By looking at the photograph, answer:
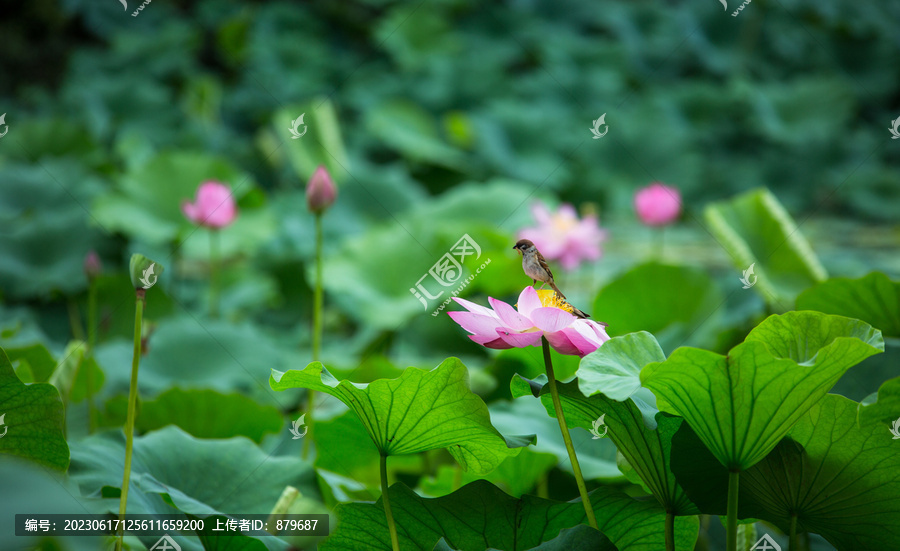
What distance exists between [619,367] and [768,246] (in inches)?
31.8

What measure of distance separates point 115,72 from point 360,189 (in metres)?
1.68

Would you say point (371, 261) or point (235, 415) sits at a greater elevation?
point (371, 261)

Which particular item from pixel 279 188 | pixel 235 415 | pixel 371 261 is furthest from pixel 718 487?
pixel 279 188

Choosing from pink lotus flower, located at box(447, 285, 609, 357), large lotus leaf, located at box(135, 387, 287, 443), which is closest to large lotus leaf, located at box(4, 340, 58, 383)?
large lotus leaf, located at box(135, 387, 287, 443)

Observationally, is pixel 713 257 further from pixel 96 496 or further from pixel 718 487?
pixel 96 496

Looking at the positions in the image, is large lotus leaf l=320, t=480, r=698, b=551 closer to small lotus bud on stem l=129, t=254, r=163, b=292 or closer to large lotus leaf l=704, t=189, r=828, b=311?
small lotus bud on stem l=129, t=254, r=163, b=292

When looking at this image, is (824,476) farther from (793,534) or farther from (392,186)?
(392,186)

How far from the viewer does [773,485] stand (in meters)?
0.49

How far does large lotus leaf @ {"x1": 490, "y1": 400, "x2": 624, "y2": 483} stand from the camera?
2.23 ft

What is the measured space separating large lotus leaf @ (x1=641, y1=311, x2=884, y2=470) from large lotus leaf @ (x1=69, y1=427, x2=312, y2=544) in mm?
365

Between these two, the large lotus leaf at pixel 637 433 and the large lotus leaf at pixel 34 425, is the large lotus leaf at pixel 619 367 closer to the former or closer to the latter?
the large lotus leaf at pixel 637 433

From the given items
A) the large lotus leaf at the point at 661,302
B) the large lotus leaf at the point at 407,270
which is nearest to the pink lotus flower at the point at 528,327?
the large lotus leaf at the point at 661,302

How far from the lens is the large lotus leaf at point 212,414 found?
89 centimetres

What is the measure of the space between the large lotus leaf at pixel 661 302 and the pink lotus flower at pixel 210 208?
2.40ft
